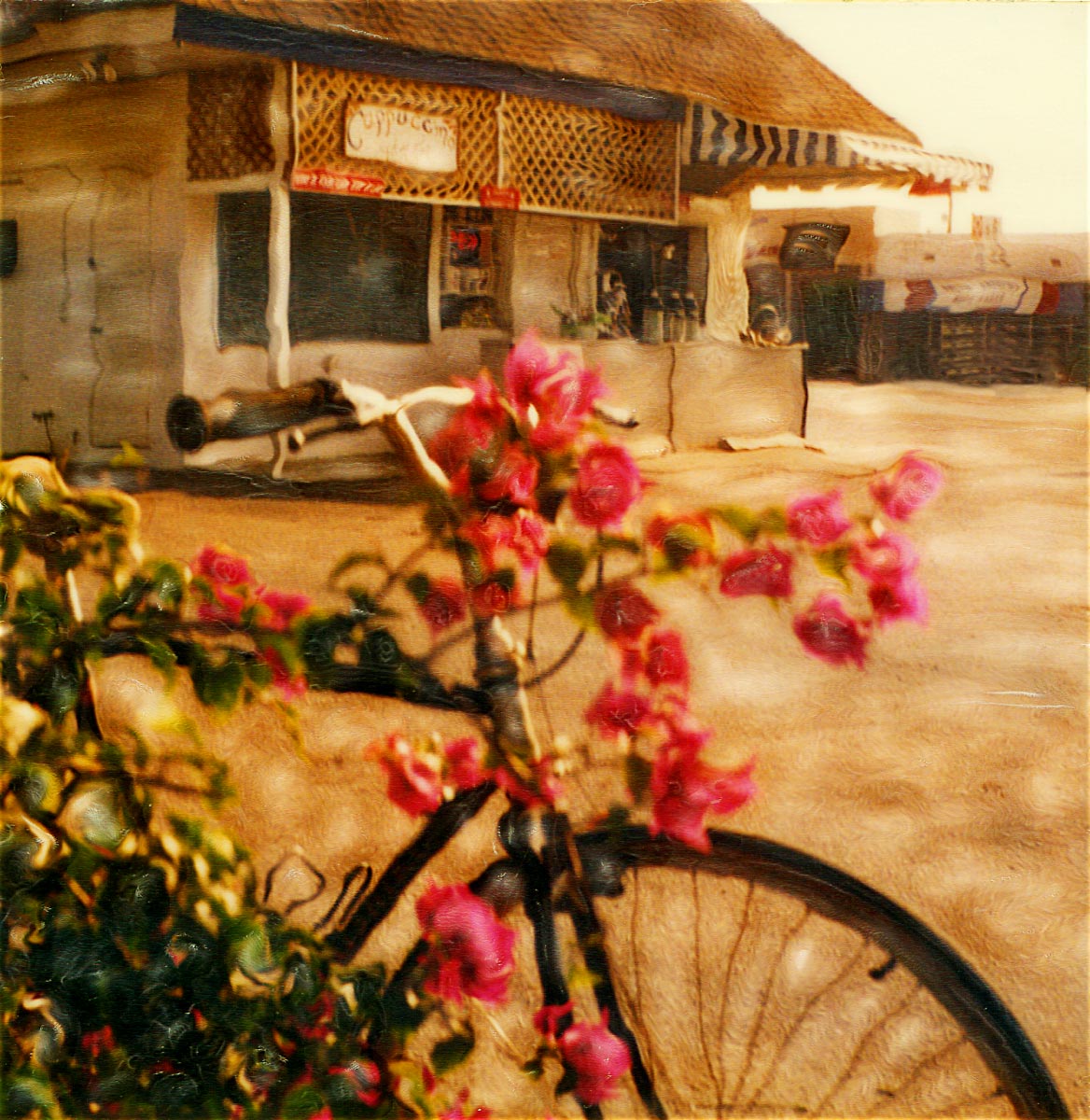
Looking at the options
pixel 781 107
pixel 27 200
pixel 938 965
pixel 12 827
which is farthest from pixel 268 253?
pixel 938 965

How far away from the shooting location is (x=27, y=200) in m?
1.43

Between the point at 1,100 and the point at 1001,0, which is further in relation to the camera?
the point at 1,100

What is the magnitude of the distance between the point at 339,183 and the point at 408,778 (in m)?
0.77

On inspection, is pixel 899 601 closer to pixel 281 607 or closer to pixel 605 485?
Result: pixel 605 485

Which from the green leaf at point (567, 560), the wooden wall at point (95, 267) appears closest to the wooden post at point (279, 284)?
the wooden wall at point (95, 267)

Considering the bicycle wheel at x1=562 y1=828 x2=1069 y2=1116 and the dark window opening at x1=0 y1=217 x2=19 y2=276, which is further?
the dark window opening at x1=0 y1=217 x2=19 y2=276

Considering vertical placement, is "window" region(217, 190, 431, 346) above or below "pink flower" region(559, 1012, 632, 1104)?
above

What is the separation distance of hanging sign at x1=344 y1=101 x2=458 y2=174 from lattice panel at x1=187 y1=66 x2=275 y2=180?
104mm

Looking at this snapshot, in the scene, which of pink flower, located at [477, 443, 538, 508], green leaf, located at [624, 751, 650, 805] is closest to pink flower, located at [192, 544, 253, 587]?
pink flower, located at [477, 443, 538, 508]

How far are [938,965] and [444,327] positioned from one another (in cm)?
99

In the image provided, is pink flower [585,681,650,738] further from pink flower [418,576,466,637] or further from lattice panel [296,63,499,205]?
lattice panel [296,63,499,205]

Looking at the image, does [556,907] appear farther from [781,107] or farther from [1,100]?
[1,100]

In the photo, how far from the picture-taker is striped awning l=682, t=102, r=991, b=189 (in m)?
1.30

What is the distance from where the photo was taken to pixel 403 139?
4.41 ft
